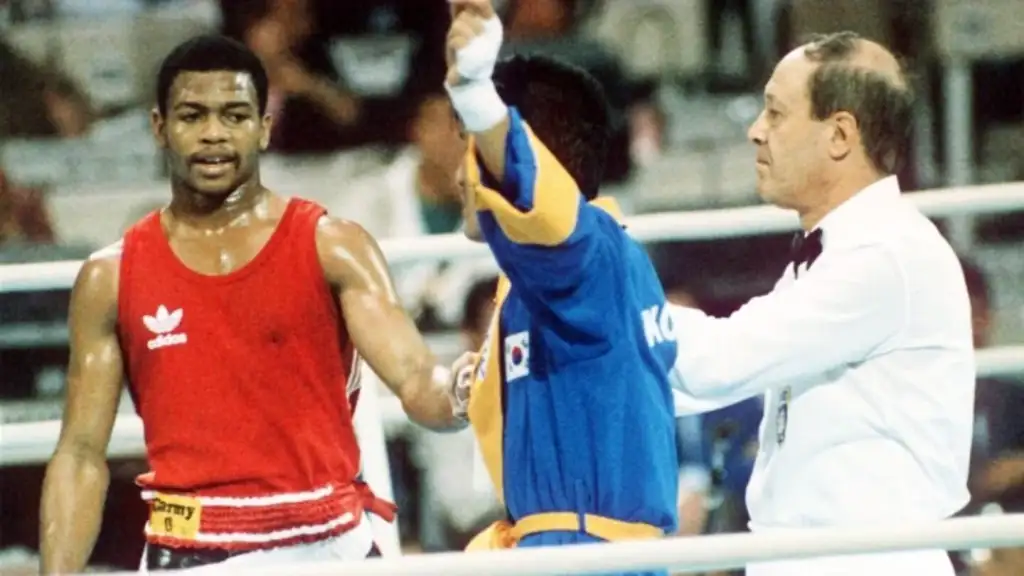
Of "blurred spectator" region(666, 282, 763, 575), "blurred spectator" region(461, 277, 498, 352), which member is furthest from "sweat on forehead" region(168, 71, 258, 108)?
"blurred spectator" region(461, 277, 498, 352)

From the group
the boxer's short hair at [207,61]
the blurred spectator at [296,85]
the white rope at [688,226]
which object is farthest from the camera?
the blurred spectator at [296,85]

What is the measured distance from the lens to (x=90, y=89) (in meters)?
5.20

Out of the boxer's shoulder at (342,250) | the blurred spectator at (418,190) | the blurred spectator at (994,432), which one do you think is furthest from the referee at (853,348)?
the blurred spectator at (418,190)

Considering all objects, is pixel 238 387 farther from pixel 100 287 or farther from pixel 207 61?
pixel 207 61

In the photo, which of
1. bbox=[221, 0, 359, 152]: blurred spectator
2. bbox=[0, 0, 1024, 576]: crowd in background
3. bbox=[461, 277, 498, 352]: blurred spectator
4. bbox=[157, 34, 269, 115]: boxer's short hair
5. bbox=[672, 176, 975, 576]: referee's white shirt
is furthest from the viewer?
bbox=[221, 0, 359, 152]: blurred spectator

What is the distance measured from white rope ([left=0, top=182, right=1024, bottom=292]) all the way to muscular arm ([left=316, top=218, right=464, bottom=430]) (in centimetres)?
31

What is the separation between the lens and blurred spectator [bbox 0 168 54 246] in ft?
15.3

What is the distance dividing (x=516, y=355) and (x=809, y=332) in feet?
1.33

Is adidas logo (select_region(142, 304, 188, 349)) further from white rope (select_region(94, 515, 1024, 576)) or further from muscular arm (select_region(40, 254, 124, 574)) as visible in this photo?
white rope (select_region(94, 515, 1024, 576))

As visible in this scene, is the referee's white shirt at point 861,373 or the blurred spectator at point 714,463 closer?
the referee's white shirt at point 861,373

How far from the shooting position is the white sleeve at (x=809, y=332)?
235cm

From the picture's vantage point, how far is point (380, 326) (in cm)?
252

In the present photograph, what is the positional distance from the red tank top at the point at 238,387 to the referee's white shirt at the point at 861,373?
52cm

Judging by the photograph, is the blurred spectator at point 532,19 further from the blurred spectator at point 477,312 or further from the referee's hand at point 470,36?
the referee's hand at point 470,36
